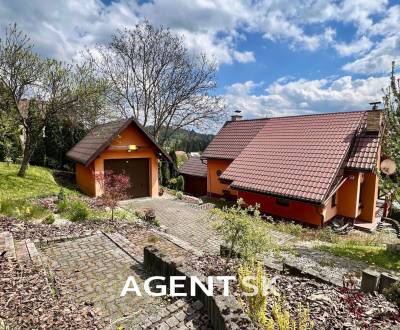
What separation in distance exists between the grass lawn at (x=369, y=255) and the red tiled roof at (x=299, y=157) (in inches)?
108

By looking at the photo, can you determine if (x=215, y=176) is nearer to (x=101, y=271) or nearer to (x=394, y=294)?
(x=101, y=271)

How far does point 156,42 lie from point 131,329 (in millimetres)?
24628

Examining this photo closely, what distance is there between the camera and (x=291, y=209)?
13375 mm

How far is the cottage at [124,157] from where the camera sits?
611 inches

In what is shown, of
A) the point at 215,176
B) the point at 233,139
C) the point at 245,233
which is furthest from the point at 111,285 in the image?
the point at 233,139

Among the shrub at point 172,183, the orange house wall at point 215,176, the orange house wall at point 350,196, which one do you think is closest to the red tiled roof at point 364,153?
the orange house wall at point 350,196

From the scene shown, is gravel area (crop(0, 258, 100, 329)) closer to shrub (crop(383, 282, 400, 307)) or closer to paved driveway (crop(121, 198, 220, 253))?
paved driveway (crop(121, 198, 220, 253))

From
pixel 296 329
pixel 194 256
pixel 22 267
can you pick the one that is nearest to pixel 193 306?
pixel 296 329

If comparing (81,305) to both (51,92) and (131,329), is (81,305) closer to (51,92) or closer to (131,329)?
(131,329)

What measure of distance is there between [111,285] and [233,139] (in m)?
16.7

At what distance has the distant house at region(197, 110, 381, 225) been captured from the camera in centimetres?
1276

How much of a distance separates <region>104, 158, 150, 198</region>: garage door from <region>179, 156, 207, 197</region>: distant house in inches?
271

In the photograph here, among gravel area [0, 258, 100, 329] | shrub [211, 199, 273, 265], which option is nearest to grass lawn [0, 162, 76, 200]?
gravel area [0, 258, 100, 329]

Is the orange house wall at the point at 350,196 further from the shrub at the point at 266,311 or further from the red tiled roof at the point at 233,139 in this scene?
the shrub at the point at 266,311
